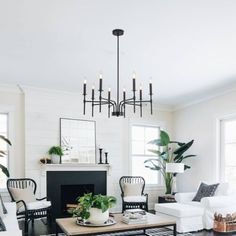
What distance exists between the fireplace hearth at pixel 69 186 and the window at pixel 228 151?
2.54 metres

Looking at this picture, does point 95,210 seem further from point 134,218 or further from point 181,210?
point 181,210

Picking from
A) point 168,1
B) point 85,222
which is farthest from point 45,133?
point 168,1

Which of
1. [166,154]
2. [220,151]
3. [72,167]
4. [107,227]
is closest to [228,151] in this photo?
[220,151]

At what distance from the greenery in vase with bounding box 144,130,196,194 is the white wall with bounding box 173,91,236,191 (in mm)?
235

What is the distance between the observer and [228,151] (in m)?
6.21

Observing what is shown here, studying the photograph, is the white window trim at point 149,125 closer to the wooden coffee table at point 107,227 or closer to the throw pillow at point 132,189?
the throw pillow at point 132,189

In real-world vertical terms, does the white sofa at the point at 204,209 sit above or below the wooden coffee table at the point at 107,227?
below

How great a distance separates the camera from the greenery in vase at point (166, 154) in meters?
7.04

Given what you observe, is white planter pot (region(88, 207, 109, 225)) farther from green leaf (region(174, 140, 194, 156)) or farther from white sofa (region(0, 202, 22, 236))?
green leaf (region(174, 140, 194, 156))

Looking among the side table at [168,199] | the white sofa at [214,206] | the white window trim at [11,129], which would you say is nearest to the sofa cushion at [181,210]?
the white sofa at [214,206]

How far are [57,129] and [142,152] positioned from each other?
2.28 metres

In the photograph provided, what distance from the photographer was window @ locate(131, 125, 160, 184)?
7.51m

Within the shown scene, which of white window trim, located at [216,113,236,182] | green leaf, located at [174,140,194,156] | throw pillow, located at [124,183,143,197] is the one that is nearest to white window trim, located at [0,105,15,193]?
throw pillow, located at [124,183,143,197]

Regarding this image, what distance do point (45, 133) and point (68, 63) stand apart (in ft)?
7.07
